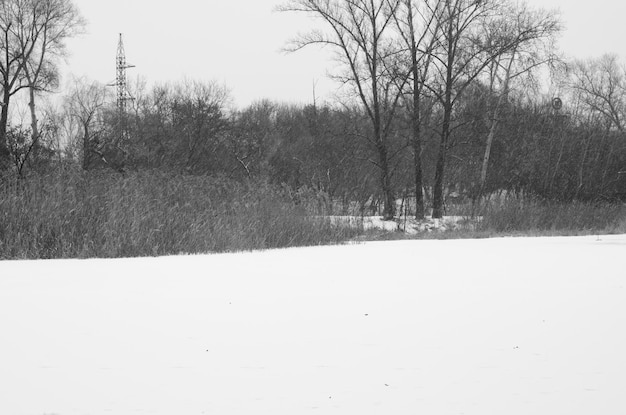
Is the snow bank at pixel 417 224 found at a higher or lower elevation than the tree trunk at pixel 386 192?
lower

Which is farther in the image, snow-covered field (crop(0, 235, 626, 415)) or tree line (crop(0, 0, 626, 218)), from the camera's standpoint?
tree line (crop(0, 0, 626, 218))

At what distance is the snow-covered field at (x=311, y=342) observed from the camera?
10.4ft

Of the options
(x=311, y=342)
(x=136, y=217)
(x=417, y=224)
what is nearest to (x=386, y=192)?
(x=417, y=224)

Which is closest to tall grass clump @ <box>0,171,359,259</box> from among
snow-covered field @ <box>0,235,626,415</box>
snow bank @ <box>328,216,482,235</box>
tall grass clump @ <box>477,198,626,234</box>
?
snow-covered field @ <box>0,235,626,415</box>

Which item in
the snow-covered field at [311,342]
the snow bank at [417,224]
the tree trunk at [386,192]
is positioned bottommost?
the snow-covered field at [311,342]

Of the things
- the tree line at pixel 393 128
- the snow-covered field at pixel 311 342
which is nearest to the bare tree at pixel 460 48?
the tree line at pixel 393 128

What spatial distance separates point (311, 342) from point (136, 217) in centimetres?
640

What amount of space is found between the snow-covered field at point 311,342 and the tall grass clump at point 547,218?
11197 millimetres

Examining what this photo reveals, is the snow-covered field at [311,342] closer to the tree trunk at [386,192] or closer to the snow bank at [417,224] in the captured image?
the snow bank at [417,224]

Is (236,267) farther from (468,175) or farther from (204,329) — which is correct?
(468,175)

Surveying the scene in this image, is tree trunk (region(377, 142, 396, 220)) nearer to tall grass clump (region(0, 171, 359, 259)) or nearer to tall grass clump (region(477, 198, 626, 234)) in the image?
tall grass clump (region(477, 198, 626, 234))

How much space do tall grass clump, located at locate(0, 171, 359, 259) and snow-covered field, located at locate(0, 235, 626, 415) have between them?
1.97 meters

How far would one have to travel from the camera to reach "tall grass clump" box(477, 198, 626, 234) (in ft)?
60.4

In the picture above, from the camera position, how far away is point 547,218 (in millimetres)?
19266
